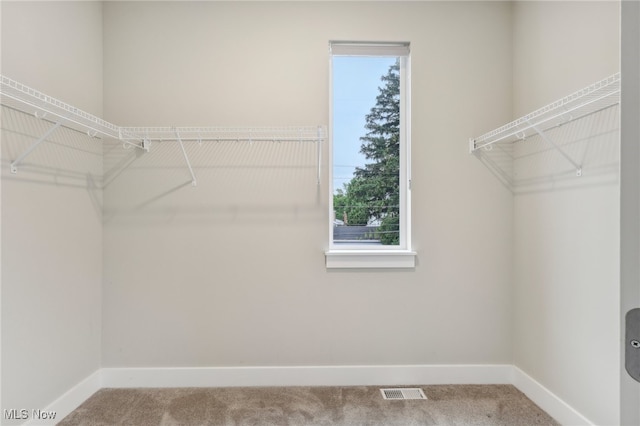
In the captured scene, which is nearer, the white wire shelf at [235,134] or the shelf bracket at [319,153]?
the shelf bracket at [319,153]

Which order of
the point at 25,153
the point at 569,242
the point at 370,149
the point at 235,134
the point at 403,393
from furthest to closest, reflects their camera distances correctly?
the point at 370,149 < the point at 235,134 < the point at 403,393 < the point at 569,242 < the point at 25,153

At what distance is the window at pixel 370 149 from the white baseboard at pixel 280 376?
77cm

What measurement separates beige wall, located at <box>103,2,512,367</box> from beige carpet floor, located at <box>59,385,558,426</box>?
0.18 meters

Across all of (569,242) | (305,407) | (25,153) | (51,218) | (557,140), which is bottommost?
(305,407)

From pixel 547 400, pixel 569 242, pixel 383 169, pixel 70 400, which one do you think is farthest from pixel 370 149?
pixel 70 400

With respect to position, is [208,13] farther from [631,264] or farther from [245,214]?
[631,264]

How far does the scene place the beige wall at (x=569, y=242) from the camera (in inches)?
59.4

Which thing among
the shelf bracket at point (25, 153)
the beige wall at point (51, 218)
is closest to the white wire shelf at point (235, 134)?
the beige wall at point (51, 218)

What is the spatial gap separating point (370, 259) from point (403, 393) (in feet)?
2.71

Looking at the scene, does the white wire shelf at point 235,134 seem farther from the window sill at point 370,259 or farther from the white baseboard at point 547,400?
the white baseboard at point 547,400

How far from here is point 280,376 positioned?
2129 mm

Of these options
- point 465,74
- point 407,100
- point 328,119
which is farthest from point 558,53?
point 328,119

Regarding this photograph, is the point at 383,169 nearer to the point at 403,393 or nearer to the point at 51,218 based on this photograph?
A: the point at 403,393

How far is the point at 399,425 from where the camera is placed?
5.75ft
